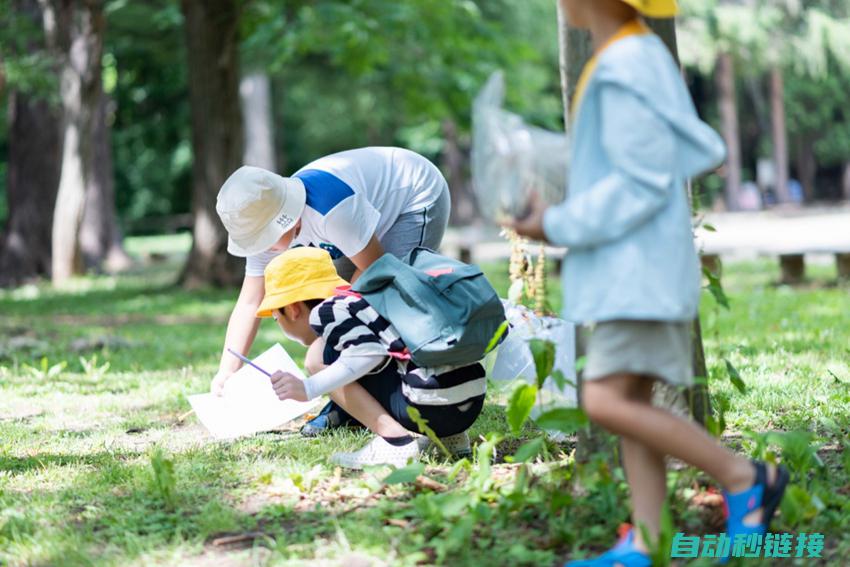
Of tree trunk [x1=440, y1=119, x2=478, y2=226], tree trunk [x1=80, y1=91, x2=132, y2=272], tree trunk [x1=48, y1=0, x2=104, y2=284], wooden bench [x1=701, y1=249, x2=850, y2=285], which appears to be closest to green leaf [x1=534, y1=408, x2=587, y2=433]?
wooden bench [x1=701, y1=249, x2=850, y2=285]

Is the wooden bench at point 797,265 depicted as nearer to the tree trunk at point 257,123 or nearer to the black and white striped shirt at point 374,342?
the black and white striped shirt at point 374,342

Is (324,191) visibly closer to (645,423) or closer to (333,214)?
(333,214)

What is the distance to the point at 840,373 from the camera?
4.75 metres

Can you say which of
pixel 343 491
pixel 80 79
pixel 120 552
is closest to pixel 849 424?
pixel 343 491

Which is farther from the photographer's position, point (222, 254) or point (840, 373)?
point (222, 254)

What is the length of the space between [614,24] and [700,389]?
→ 1184 millimetres

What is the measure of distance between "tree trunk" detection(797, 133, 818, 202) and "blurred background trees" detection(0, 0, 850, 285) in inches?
120

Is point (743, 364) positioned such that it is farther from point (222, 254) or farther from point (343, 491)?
point (222, 254)

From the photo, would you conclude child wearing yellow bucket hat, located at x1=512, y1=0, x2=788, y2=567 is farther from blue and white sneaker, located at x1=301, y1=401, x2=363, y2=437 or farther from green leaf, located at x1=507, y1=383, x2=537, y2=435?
blue and white sneaker, located at x1=301, y1=401, x2=363, y2=437

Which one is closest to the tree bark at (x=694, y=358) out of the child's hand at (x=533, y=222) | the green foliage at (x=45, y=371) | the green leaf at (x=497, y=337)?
the green leaf at (x=497, y=337)

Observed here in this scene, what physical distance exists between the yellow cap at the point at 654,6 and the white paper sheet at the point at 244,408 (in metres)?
2.12

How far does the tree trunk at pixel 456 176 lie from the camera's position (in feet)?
100.0

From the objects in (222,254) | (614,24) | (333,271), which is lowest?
(222,254)

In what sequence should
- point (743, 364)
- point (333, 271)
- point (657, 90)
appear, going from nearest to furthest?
point (657, 90) → point (333, 271) → point (743, 364)
